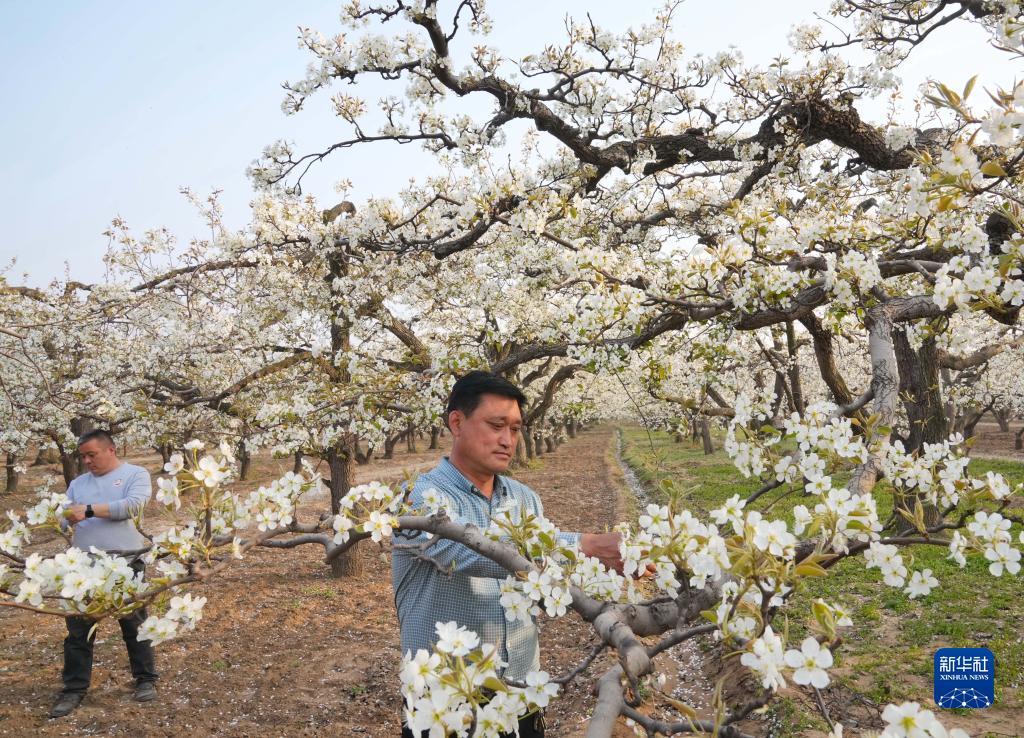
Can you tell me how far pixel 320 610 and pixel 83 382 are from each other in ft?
22.3

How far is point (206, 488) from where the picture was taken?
1960mm

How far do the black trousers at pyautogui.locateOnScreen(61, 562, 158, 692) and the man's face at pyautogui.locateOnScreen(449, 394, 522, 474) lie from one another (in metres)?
4.61

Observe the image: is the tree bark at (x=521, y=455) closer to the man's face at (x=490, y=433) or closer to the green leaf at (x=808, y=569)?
the man's face at (x=490, y=433)

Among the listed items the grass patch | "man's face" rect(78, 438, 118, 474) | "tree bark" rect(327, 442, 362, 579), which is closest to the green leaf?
the grass patch

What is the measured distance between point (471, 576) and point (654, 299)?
2.23m

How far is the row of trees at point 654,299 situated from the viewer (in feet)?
6.07

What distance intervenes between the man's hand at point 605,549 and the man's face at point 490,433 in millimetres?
641

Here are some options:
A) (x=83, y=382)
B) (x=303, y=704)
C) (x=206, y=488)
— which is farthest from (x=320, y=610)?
(x=206, y=488)

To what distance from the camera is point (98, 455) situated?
5.59 m

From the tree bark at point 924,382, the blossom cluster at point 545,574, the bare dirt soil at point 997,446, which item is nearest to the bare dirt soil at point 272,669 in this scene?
the blossom cluster at point 545,574

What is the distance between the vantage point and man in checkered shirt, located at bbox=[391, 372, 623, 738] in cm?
269

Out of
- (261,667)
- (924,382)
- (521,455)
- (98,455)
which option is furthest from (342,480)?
(521,455)

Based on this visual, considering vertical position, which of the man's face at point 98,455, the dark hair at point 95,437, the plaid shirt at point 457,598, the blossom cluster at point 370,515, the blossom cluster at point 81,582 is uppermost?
the dark hair at point 95,437

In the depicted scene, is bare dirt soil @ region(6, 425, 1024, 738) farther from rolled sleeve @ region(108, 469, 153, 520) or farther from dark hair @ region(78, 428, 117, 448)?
dark hair @ region(78, 428, 117, 448)
